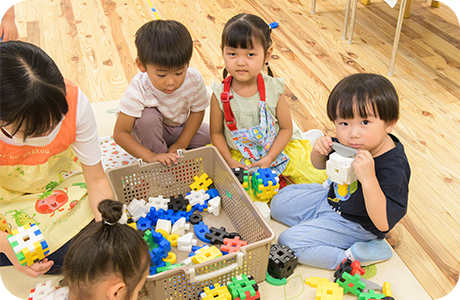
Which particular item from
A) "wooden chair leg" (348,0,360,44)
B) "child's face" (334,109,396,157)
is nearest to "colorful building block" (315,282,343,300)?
"child's face" (334,109,396,157)

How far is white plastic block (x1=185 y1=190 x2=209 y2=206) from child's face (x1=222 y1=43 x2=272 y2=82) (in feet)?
1.29

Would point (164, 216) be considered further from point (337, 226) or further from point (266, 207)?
point (337, 226)

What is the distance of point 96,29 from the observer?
2.54 metres

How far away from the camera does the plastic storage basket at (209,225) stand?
3.43 ft

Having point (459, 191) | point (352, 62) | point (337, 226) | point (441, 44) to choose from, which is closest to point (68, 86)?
point (337, 226)

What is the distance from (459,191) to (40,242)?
4.41 feet

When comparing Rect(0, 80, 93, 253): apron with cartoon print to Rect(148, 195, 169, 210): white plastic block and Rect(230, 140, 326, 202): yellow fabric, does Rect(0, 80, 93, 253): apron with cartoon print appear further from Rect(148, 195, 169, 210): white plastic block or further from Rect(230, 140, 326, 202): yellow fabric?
Rect(230, 140, 326, 202): yellow fabric

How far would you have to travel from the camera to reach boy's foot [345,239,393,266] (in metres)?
1.18

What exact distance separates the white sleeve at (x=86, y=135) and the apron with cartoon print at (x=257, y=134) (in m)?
0.44

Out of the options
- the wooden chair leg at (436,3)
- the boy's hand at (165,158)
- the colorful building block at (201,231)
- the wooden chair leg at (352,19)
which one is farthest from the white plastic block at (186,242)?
the wooden chair leg at (436,3)

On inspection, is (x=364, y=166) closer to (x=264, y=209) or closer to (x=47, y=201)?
(x=264, y=209)

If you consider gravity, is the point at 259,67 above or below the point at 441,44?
above

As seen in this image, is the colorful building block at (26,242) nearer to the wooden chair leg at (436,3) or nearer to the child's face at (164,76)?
the child's face at (164,76)

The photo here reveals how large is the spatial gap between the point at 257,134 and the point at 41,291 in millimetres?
793
